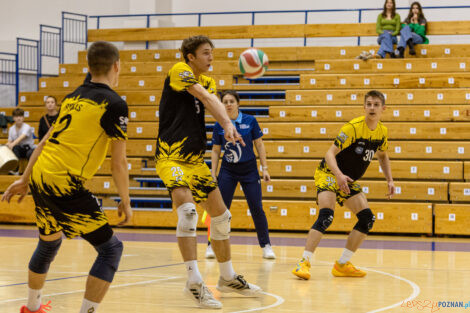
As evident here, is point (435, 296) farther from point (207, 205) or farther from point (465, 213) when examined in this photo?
point (465, 213)

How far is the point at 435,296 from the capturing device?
500 centimetres

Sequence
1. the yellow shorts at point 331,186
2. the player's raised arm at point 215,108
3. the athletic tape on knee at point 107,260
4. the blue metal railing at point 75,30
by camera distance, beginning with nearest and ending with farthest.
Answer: the athletic tape on knee at point 107,260 < the player's raised arm at point 215,108 < the yellow shorts at point 331,186 < the blue metal railing at point 75,30

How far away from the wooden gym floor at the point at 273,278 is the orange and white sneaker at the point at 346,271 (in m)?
0.09

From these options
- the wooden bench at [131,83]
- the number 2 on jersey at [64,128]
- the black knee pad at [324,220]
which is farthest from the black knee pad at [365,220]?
the wooden bench at [131,83]

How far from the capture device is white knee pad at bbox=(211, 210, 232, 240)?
486 cm

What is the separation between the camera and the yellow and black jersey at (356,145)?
6062 millimetres

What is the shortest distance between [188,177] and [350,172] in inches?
81.5

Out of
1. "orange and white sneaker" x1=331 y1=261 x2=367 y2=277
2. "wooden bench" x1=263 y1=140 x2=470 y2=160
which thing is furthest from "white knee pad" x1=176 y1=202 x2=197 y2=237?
"wooden bench" x1=263 y1=140 x2=470 y2=160

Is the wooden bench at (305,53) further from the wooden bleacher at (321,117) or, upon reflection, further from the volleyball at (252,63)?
the volleyball at (252,63)

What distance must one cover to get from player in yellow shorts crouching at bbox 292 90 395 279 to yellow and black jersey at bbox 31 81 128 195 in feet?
9.23

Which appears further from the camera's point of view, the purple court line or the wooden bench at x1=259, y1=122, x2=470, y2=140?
the wooden bench at x1=259, y1=122, x2=470, y2=140

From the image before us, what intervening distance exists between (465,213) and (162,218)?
478 cm

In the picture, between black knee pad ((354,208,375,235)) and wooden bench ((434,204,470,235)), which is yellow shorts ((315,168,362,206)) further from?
wooden bench ((434,204,470,235))

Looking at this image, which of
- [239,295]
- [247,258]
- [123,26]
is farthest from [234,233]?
[123,26]
